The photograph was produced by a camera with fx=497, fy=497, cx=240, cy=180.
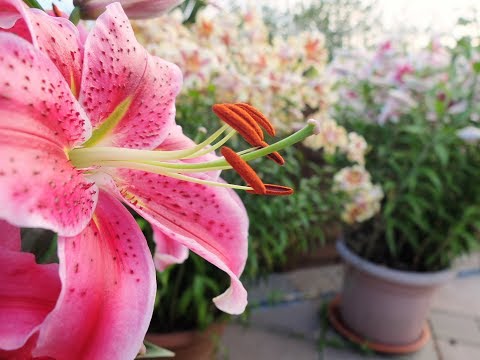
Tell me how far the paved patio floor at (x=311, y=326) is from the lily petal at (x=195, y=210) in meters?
1.39

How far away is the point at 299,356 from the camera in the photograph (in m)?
1.84

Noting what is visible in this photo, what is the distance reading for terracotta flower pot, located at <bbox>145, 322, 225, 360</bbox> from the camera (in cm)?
127

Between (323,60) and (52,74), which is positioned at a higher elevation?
(52,74)

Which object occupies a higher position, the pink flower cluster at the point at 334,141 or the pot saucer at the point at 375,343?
the pink flower cluster at the point at 334,141

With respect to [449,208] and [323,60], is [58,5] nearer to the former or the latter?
[323,60]

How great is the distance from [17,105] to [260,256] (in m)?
1.47

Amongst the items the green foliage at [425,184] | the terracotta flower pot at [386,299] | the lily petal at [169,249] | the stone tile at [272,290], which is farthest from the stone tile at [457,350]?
the lily petal at [169,249]

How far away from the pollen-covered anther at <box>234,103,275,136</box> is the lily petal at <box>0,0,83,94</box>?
0.08m

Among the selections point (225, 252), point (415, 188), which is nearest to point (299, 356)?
point (415, 188)

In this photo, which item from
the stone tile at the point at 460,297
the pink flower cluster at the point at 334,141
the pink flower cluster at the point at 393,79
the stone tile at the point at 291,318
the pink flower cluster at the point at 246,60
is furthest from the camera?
the stone tile at the point at 460,297

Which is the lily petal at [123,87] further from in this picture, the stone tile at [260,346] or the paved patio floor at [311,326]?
the stone tile at [260,346]

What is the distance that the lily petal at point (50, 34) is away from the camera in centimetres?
18

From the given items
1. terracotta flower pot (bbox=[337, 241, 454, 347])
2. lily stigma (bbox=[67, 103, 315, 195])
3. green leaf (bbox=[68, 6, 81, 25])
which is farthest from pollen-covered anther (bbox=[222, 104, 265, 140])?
terracotta flower pot (bbox=[337, 241, 454, 347])

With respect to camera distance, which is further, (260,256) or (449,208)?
(449,208)
